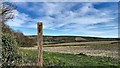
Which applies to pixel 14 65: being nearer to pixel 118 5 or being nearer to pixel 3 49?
pixel 3 49

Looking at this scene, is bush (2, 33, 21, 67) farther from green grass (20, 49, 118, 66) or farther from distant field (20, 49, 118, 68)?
green grass (20, 49, 118, 66)

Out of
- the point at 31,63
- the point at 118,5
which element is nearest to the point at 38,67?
the point at 31,63

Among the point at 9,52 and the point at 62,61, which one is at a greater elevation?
the point at 9,52

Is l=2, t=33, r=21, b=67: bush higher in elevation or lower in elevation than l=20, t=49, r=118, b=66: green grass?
higher

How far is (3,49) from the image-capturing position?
8.70 metres

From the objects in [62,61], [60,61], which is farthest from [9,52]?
[62,61]

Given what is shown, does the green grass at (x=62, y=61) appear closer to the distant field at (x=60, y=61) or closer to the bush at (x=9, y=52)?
the distant field at (x=60, y=61)

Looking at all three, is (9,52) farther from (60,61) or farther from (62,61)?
(62,61)

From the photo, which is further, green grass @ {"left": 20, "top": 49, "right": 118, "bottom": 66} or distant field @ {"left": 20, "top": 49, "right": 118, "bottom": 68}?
green grass @ {"left": 20, "top": 49, "right": 118, "bottom": 66}

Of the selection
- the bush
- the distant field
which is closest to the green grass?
the distant field

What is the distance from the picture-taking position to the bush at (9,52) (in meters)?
8.73

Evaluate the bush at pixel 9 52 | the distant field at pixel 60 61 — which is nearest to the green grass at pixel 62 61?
the distant field at pixel 60 61

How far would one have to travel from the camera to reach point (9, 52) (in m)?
8.87

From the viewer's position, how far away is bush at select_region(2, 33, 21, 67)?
8.73m
